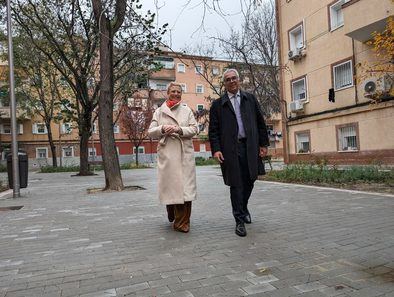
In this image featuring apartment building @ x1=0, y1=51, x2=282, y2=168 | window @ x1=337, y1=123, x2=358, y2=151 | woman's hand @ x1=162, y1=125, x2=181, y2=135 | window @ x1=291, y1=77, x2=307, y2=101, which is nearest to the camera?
woman's hand @ x1=162, y1=125, x2=181, y2=135

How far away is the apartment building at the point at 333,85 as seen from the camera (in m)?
17.0

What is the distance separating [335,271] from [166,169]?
8.28 ft

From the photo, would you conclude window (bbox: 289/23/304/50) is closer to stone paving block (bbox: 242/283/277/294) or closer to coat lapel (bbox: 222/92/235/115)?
coat lapel (bbox: 222/92/235/115)

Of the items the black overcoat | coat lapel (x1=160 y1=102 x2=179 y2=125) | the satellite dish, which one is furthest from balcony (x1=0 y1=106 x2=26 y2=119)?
the black overcoat

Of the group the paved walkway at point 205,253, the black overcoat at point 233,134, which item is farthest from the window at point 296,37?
the black overcoat at point 233,134

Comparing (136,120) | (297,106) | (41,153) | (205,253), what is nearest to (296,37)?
(297,106)

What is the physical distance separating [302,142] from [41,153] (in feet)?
118

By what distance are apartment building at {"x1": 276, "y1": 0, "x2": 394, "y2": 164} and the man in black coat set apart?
10.7m

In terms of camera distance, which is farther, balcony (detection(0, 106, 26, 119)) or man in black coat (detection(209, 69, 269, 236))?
balcony (detection(0, 106, 26, 119))

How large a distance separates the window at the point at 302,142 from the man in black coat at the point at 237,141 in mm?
18156

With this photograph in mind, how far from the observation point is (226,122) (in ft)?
17.1

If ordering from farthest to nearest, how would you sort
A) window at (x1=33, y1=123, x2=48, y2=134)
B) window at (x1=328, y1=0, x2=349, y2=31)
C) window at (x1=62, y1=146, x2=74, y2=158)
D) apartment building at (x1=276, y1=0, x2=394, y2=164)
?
window at (x1=62, y1=146, x2=74, y2=158), window at (x1=33, y1=123, x2=48, y2=134), window at (x1=328, y1=0, x2=349, y2=31), apartment building at (x1=276, y1=0, x2=394, y2=164)

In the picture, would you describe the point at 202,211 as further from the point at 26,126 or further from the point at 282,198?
the point at 26,126

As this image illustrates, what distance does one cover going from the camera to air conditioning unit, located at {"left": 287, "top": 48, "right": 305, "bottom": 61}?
2292cm
